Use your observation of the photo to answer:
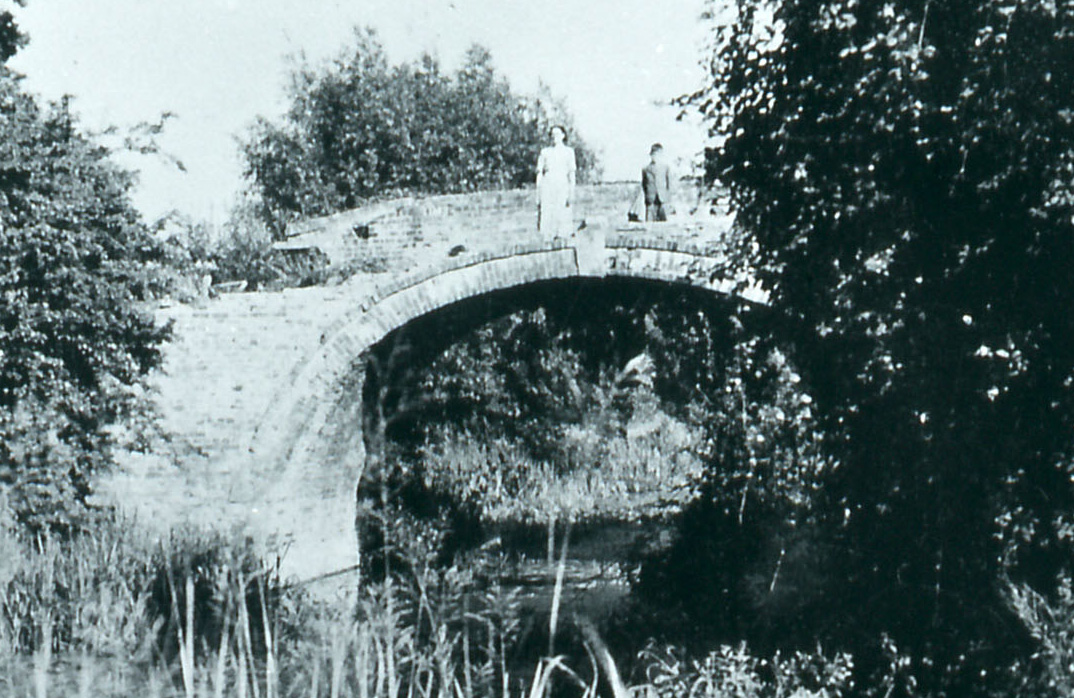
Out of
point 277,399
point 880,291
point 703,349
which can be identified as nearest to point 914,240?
point 880,291

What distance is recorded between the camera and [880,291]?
4973mm

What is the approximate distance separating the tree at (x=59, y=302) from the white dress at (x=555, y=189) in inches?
154

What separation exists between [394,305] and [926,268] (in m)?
6.52

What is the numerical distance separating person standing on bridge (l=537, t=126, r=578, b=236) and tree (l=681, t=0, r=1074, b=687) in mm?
5704

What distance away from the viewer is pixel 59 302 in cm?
829

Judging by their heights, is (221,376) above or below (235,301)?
below

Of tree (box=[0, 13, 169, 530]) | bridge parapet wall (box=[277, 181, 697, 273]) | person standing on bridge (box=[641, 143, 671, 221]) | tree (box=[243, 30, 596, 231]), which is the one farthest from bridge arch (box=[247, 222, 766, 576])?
tree (box=[243, 30, 596, 231])

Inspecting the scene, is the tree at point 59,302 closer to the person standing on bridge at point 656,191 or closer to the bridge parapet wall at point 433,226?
the bridge parapet wall at point 433,226

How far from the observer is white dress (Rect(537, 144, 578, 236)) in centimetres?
1116

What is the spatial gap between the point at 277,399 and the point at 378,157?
58.4 ft

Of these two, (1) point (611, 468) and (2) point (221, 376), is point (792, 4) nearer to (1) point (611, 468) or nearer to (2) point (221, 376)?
(2) point (221, 376)

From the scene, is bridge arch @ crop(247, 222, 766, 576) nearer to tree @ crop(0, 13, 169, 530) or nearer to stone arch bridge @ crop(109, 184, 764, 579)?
stone arch bridge @ crop(109, 184, 764, 579)

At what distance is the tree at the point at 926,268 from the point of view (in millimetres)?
4648

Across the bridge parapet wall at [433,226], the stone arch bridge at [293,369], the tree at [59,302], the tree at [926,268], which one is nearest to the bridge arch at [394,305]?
the stone arch bridge at [293,369]
